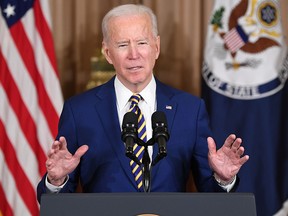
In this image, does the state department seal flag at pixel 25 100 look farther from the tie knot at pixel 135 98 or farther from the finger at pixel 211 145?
the finger at pixel 211 145

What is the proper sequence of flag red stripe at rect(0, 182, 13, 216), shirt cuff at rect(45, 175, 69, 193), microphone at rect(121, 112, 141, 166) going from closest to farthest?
microphone at rect(121, 112, 141, 166) → shirt cuff at rect(45, 175, 69, 193) → flag red stripe at rect(0, 182, 13, 216)

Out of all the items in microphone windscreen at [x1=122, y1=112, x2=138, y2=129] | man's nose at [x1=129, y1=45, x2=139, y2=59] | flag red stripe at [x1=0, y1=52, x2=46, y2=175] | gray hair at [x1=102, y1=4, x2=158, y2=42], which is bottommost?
flag red stripe at [x1=0, y1=52, x2=46, y2=175]

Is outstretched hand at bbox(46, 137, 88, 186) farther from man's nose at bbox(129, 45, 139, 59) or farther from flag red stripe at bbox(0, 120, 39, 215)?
flag red stripe at bbox(0, 120, 39, 215)

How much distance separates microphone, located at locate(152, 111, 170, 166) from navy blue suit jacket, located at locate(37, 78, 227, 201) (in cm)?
46

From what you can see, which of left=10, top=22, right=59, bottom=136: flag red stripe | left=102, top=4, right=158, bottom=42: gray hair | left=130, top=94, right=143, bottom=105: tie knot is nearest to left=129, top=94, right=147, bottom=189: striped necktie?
left=130, top=94, right=143, bottom=105: tie knot

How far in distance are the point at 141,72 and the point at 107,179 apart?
1.44 ft

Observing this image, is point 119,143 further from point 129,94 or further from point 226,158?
point 226,158

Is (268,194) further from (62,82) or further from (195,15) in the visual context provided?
(62,82)

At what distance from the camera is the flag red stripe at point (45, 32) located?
381cm

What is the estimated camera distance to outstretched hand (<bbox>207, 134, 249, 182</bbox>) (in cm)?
203

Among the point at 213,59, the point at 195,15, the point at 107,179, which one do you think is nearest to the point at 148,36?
the point at 107,179

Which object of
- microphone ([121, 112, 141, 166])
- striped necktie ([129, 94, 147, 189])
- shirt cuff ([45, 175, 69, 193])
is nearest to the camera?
microphone ([121, 112, 141, 166])

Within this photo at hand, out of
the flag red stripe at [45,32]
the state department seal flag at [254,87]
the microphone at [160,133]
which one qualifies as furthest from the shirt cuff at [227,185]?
the flag red stripe at [45,32]

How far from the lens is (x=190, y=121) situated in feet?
8.13
